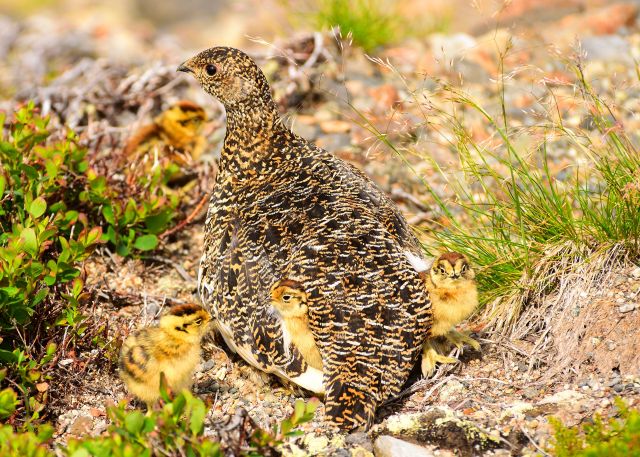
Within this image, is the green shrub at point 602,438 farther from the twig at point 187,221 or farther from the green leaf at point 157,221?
the twig at point 187,221

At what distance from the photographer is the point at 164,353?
5.14 metres

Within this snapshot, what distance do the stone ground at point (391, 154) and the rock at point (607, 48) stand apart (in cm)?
3

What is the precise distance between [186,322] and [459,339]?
1.83 meters

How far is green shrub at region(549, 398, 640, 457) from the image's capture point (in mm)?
3994

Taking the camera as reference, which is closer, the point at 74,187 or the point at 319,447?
the point at 319,447

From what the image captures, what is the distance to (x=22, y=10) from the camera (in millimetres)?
20594

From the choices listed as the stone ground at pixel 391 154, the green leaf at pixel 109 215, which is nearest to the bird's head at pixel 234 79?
the stone ground at pixel 391 154

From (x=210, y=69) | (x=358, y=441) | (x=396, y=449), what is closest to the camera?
(x=396, y=449)

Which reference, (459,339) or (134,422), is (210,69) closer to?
(459,339)

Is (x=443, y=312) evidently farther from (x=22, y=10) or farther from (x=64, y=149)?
(x=22, y=10)

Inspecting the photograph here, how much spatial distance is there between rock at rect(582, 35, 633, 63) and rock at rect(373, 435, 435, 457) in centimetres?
666

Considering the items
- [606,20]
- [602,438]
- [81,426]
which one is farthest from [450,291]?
[606,20]

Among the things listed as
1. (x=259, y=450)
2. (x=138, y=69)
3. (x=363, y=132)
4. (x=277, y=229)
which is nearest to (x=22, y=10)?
(x=138, y=69)

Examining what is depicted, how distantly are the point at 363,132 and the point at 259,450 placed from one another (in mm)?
5105
